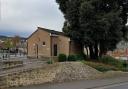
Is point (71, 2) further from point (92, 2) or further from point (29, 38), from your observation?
point (29, 38)

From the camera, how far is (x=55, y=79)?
101ft

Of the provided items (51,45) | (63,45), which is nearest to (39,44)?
(51,45)

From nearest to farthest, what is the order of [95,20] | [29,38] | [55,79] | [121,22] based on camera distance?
[55,79] < [95,20] < [121,22] < [29,38]

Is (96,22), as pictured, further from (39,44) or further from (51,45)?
(39,44)

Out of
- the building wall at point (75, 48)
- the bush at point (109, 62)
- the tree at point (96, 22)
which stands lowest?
Answer: the bush at point (109, 62)

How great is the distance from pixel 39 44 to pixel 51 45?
2.80 meters

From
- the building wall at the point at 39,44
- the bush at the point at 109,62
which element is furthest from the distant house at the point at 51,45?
the bush at the point at 109,62

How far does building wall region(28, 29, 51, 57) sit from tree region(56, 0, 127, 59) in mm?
8012

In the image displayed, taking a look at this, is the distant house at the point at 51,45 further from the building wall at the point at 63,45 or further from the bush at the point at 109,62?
the bush at the point at 109,62

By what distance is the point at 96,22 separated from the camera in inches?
1796

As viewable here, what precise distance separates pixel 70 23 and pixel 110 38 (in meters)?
5.64

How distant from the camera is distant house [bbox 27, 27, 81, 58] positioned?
55.7m

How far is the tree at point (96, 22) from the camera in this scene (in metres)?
45.6

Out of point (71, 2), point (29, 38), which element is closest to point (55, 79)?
point (71, 2)
